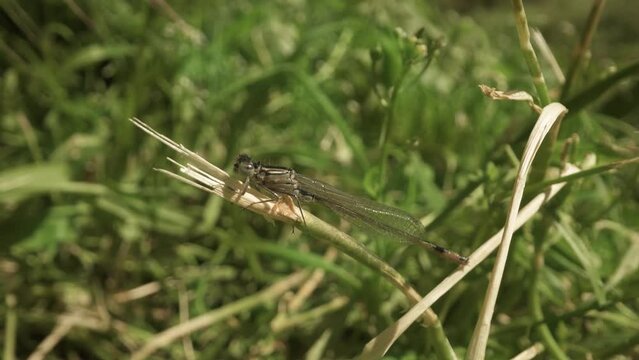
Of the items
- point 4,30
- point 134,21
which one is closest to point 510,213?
point 134,21

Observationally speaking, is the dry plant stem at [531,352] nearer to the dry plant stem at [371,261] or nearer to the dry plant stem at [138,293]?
the dry plant stem at [371,261]

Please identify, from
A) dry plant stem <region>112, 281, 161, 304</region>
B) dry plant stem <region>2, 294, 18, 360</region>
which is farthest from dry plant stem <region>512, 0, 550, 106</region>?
dry plant stem <region>2, 294, 18, 360</region>

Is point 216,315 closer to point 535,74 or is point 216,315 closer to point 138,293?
point 138,293

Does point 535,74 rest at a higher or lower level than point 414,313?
higher

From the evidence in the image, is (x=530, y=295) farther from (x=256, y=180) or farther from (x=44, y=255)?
(x=44, y=255)

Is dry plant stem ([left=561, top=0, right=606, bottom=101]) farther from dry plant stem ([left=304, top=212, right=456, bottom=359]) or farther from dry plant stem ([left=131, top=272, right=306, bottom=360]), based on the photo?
dry plant stem ([left=131, top=272, right=306, bottom=360])

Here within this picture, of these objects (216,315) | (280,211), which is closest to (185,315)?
(216,315)

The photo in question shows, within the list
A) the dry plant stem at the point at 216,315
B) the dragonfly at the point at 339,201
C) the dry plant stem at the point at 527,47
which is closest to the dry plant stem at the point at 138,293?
the dry plant stem at the point at 216,315
